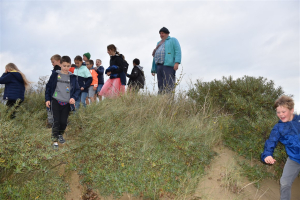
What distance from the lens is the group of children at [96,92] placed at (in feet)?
12.0

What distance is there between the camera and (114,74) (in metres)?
7.47

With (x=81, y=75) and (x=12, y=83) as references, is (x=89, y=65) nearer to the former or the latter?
(x=81, y=75)

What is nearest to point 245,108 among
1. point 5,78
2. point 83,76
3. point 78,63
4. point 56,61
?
point 83,76

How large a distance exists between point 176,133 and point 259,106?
2684 mm

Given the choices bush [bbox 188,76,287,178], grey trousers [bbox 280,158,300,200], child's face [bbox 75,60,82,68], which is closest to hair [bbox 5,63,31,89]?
child's face [bbox 75,60,82,68]

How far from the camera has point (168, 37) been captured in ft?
24.8

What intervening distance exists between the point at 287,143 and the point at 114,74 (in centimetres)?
506

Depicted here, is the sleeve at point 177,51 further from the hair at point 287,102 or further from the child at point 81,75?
the hair at point 287,102

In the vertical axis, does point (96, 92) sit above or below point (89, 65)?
below

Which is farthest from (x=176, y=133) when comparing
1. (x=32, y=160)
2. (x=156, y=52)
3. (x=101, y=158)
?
(x=156, y=52)

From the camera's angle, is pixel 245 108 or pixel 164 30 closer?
pixel 245 108

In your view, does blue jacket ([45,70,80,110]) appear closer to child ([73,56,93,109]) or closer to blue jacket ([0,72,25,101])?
child ([73,56,93,109])

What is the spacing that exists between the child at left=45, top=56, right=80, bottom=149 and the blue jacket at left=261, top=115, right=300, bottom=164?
11.7 ft

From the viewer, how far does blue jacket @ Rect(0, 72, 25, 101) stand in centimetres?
647
